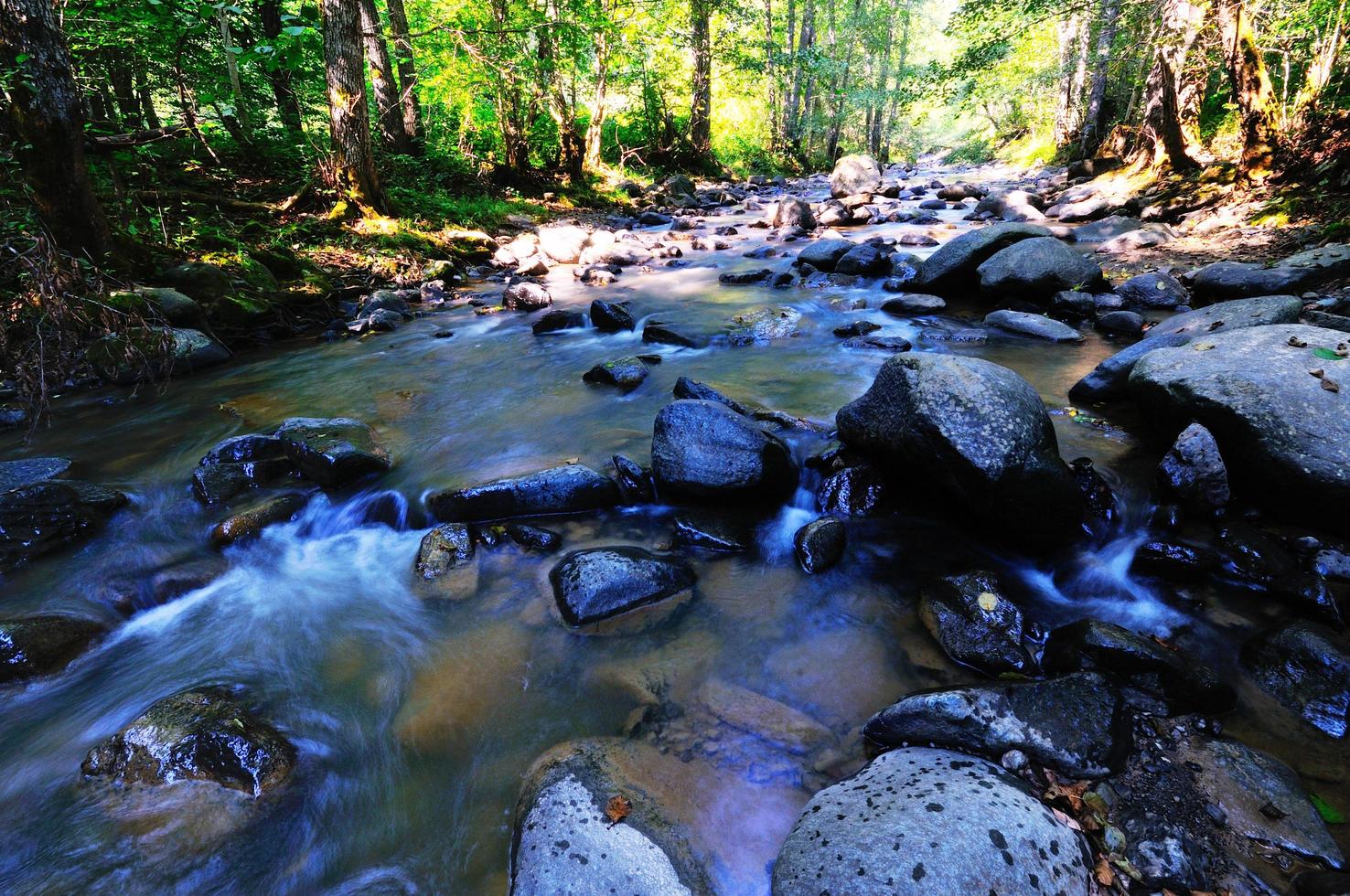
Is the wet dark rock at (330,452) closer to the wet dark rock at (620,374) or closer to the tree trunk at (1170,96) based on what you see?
the wet dark rock at (620,374)

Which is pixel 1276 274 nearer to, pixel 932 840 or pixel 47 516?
pixel 932 840

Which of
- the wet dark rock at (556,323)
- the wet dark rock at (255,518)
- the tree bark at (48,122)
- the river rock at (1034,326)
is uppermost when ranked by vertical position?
the tree bark at (48,122)

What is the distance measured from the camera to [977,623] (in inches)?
121

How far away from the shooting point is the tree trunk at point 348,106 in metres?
9.09

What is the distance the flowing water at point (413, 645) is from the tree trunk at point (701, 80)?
783 inches

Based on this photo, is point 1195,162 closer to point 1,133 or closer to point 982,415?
point 982,415

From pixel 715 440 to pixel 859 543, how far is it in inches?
46.9

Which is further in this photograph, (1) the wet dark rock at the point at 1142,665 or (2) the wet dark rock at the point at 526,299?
(2) the wet dark rock at the point at 526,299

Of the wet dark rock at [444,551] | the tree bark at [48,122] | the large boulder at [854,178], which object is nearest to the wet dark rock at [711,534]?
the wet dark rock at [444,551]

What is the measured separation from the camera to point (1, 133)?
5.53m

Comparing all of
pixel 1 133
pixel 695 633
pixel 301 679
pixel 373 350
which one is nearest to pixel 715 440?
pixel 695 633

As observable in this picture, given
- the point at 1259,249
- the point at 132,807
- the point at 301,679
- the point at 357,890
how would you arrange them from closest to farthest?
the point at 357,890
the point at 132,807
the point at 301,679
the point at 1259,249

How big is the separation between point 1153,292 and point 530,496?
25.8 feet

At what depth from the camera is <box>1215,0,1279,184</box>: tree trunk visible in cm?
912
